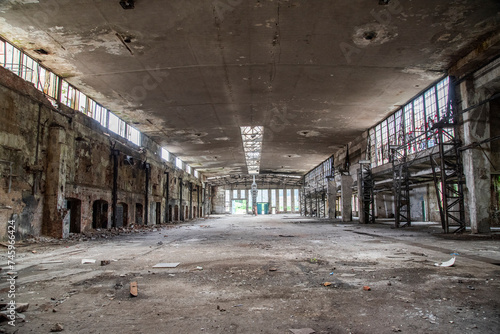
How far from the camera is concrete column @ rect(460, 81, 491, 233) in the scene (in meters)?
10.8

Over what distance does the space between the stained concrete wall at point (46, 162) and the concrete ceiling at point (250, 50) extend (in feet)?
5.73

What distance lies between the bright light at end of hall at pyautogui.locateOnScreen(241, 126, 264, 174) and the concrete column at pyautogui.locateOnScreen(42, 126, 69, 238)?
10.9 meters

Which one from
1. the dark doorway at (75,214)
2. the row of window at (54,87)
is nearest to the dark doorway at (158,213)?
the row of window at (54,87)

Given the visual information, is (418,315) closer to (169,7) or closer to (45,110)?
(169,7)

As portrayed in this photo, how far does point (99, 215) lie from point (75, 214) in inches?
85.0

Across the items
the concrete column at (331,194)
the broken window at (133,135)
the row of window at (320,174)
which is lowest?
the concrete column at (331,194)

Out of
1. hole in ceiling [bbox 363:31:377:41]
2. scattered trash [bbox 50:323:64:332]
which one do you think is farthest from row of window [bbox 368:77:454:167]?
scattered trash [bbox 50:323:64:332]

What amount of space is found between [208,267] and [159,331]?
2.84 m

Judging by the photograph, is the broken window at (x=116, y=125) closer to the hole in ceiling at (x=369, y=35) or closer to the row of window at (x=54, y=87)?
the row of window at (x=54, y=87)

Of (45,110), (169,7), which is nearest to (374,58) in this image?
(169,7)

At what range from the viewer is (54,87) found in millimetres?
12055

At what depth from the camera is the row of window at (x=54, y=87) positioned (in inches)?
396

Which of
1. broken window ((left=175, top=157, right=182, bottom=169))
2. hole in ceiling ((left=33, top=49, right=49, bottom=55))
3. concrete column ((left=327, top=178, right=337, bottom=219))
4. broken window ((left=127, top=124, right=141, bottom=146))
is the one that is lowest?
concrete column ((left=327, top=178, right=337, bottom=219))

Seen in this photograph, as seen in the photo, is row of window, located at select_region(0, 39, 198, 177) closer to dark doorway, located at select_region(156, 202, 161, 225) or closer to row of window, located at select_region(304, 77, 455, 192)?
dark doorway, located at select_region(156, 202, 161, 225)
